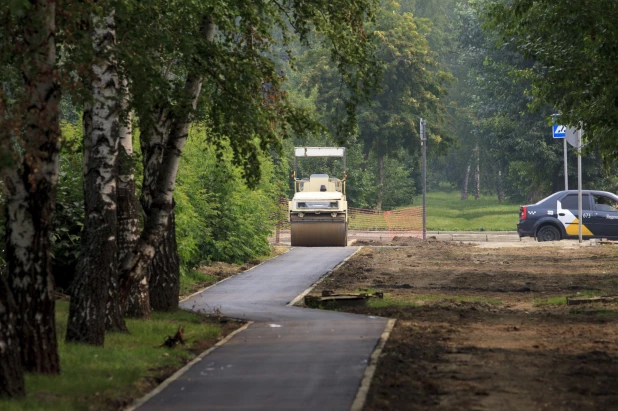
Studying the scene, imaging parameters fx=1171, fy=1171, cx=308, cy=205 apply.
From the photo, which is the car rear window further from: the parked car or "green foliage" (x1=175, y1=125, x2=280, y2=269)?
"green foliage" (x1=175, y1=125, x2=280, y2=269)

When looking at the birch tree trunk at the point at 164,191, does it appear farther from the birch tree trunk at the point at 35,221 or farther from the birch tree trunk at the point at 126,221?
the birch tree trunk at the point at 35,221

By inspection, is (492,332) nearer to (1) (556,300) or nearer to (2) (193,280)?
(1) (556,300)

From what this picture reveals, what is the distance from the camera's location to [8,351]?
11250 mm

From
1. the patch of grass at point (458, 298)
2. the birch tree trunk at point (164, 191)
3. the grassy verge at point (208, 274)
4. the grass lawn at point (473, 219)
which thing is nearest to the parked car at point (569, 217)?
the grassy verge at point (208, 274)

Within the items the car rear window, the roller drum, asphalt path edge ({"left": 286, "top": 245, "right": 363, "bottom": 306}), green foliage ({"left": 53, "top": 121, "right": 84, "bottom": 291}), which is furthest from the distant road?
green foliage ({"left": 53, "top": 121, "right": 84, "bottom": 291})

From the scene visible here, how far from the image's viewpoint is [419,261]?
1448 inches

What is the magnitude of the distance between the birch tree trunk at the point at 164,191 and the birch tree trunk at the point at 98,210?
2.20 meters

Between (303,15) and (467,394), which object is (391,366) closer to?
(467,394)

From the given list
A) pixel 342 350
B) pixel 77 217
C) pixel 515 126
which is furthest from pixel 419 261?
pixel 515 126

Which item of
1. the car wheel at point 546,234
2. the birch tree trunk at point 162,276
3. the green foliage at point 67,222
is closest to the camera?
the birch tree trunk at point 162,276

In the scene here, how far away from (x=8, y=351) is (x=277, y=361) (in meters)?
3.97

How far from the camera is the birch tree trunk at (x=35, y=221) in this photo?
12.2 meters

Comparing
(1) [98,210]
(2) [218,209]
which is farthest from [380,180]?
(1) [98,210]

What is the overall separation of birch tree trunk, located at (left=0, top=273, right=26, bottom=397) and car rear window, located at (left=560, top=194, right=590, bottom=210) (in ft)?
113
